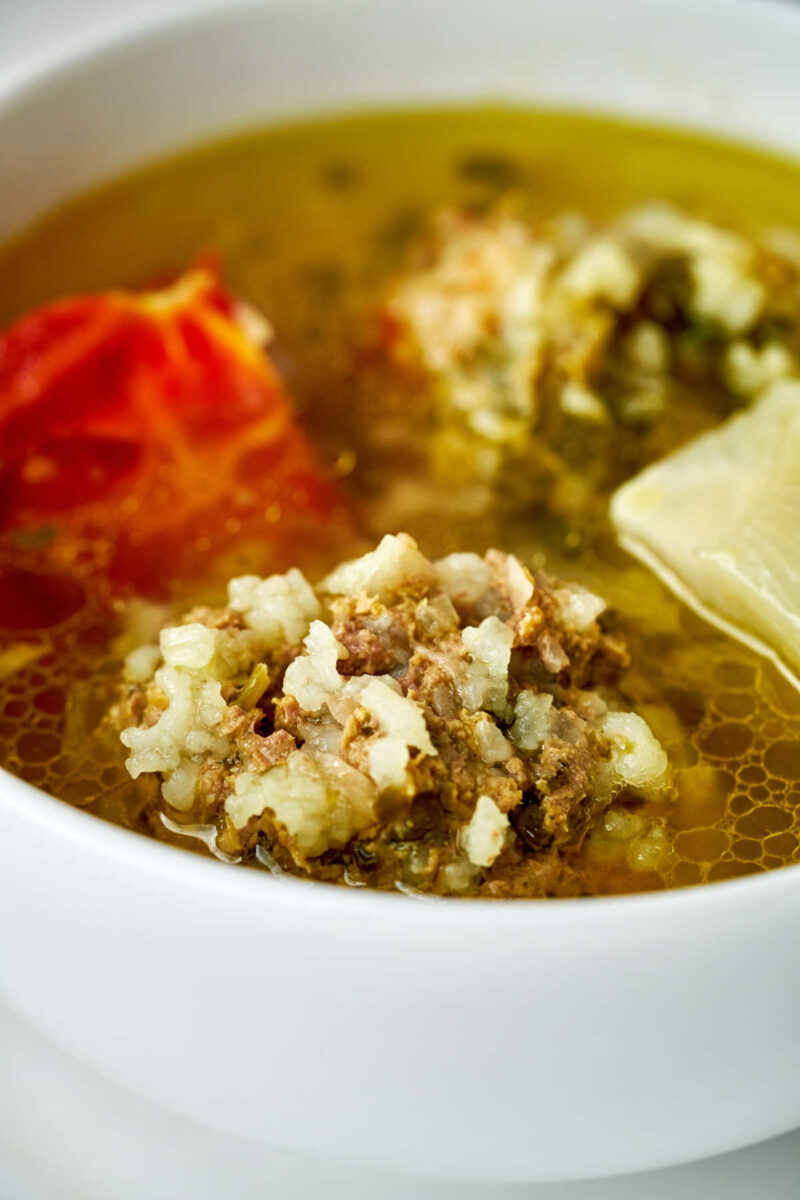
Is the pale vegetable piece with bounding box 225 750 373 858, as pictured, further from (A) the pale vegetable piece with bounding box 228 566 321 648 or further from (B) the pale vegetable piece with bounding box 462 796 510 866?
(A) the pale vegetable piece with bounding box 228 566 321 648

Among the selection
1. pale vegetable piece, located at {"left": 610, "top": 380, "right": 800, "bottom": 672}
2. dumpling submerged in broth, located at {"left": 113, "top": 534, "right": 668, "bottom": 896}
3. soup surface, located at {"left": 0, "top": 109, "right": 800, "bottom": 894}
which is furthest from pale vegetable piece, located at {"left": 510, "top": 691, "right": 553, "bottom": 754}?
pale vegetable piece, located at {"left": 610, "top": 380, "right": 800, "bottom": 672}

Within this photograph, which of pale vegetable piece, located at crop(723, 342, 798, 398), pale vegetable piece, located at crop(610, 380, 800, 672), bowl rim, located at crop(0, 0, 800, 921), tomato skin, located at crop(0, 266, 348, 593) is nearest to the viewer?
bowl rim, located at crop(0, 0, 800, 921)

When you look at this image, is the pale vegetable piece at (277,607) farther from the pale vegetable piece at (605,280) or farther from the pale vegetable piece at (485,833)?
the pale vegetable piece at (605,280)

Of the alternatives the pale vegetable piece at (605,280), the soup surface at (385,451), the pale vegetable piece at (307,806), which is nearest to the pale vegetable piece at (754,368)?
the soup surface at (385,451)

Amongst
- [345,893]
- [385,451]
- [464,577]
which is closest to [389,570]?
[464,577]

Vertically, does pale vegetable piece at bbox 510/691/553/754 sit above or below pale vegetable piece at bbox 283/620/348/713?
below

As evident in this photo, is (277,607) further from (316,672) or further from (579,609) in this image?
(579,609)

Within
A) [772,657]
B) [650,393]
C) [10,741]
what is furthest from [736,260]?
[10,741]
